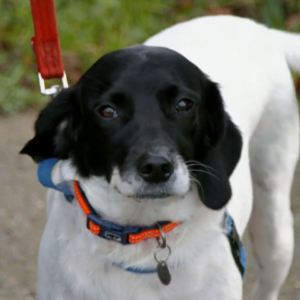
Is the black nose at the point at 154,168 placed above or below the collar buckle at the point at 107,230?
above

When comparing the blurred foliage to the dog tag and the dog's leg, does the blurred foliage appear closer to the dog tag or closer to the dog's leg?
the dog's leg

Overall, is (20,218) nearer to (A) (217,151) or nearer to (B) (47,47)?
(B) (47,47)

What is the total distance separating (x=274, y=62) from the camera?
3428mm

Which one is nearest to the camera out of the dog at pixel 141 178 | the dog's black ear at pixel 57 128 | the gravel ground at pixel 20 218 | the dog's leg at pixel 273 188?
the dog at pixel 141 178

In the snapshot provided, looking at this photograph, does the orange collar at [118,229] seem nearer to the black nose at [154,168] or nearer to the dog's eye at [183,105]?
the black nose at [154,168]

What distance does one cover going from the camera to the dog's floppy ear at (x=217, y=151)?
2.59 m

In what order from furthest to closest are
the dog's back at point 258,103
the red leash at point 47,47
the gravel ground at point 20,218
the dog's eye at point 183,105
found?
the gravel ground at point 20,218
the dog's back at point 258,103
the red leash at point 47,47
the dog's eye at point 183,105

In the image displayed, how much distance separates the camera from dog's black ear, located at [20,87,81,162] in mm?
2662

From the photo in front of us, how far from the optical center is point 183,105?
2.53 m

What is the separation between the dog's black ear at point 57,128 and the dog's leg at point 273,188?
1031mm

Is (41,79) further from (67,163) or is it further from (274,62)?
(274,62)

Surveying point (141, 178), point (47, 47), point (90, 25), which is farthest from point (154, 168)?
point (90, 25)

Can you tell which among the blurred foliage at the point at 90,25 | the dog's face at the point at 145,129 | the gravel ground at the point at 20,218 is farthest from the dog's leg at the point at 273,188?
the blurred foliage at the point at 90,25

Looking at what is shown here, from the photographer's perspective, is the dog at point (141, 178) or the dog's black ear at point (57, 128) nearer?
the dog at point (141, 178)
